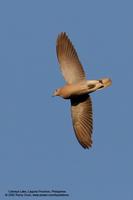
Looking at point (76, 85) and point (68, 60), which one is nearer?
point (76, 85)

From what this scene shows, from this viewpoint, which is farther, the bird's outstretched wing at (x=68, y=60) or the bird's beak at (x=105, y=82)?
the bird's outstretched wing at (x=68, y=60)

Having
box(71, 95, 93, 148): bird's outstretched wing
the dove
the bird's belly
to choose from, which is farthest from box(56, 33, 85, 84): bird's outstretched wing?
box(71, 95, 93, 148): bird's outstretched wing

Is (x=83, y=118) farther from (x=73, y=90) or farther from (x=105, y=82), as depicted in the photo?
(x=105, y=82)

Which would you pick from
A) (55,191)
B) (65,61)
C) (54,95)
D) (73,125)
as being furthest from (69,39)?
(55,191)

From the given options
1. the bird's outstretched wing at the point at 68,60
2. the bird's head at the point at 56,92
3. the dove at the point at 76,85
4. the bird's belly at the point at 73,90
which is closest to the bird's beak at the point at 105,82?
the dove at the point at 76,85

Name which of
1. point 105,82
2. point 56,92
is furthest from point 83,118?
point 105,82

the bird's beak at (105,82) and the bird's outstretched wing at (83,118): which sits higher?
the bird's beak at (105,82)

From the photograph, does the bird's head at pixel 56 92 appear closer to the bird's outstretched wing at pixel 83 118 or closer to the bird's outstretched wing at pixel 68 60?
the bird's outstretched wing at pixel 68 60

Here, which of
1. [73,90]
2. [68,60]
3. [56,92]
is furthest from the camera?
[68,60]

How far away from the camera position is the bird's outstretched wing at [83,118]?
1003 cm

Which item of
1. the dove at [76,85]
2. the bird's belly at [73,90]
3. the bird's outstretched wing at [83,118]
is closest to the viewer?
the bird's belly at [73,90]

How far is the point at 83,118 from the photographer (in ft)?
33.7

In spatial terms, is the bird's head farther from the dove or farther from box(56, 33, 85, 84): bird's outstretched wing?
box(56, 33, 85, 84): bird's outstretched wing

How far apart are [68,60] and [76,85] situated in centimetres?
78
